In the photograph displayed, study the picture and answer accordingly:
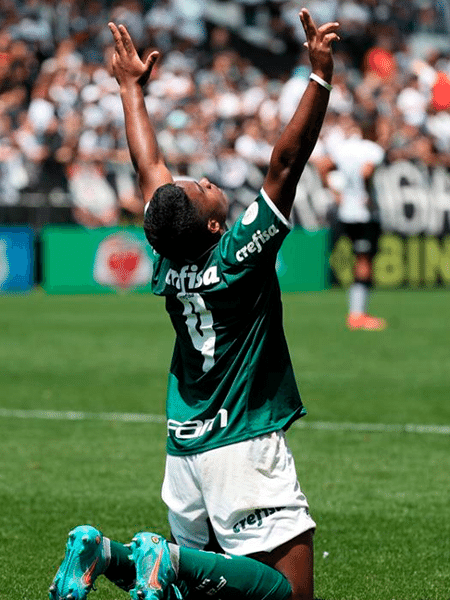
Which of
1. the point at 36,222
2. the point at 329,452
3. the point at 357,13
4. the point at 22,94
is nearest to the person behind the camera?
the point at 329,452

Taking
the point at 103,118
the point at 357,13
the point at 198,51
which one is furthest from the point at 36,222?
the point at 357,13

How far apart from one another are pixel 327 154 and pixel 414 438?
537 inches

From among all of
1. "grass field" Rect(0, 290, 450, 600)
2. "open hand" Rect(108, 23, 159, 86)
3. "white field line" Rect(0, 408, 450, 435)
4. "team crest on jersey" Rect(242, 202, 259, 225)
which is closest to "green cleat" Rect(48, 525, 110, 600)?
"team crest on jersey" Rect(242, 202, 259, 225)

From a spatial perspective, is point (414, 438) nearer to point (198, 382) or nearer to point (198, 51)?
point (198, 382)

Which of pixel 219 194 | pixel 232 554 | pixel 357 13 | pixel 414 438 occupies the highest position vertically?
pixel 357 13

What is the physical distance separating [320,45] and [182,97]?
765 inches

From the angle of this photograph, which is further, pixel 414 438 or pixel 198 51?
pixel 198 51

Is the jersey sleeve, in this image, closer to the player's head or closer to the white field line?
the player's head

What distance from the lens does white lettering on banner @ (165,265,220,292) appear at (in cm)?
451

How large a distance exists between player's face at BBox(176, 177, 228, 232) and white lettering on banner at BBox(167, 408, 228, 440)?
0.66 metres

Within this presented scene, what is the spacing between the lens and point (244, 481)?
4.41 meters

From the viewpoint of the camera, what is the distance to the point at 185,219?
4473 mm

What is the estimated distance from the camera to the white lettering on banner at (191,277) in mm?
4512

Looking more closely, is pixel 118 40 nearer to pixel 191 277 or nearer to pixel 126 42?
pixel 126 42
